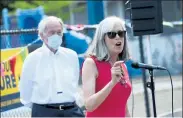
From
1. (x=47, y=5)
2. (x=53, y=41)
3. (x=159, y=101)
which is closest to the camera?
(x=53, y=41)

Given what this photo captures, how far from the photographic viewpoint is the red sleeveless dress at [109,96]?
12.0 feet

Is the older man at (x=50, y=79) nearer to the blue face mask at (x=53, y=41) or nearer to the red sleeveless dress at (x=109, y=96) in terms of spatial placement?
the blue face mask at (x=53, y=41)

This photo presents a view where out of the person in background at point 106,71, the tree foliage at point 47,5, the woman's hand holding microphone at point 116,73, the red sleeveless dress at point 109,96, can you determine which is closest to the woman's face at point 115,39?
the person in background at point 106,71

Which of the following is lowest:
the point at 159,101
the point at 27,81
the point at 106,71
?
the point at 159,101

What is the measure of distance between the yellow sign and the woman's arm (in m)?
4.23

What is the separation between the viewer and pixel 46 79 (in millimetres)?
5004

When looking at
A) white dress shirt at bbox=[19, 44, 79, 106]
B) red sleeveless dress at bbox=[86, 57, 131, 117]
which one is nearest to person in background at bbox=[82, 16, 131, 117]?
red sleeveless dress at bbox=[86, 57, 131, 117]

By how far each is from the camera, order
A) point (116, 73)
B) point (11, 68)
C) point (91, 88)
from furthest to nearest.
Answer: point (11, 68), point (91, 88), point (116, 73)

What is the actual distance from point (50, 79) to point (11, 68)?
2973 mm

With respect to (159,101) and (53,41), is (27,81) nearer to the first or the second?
(53,41)

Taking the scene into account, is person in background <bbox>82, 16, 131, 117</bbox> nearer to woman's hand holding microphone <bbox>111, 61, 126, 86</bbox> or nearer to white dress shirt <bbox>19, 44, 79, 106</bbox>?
woman's hand holding microphone <bbox>111, 61, 126, 86</bbox>

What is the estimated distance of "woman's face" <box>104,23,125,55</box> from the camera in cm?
370

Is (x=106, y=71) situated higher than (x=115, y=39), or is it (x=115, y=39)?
(x=115, y=39)

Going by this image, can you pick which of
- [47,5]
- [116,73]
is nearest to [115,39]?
[116,73]
